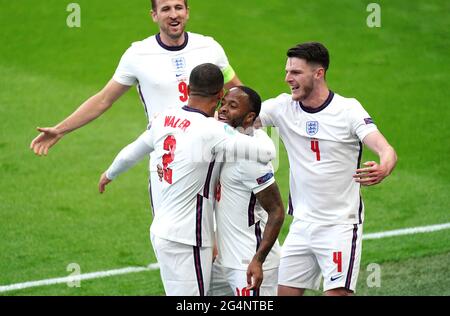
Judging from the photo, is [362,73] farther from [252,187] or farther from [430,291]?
[252,187]

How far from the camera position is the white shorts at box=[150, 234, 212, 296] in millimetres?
7984

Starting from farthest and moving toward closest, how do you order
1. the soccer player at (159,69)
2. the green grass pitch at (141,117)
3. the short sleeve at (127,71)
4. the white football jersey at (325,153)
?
the green grass pitch at (141,117), the short sleeve at (127,71), the soccer player at (159,69), the white football jersey at (325,153)

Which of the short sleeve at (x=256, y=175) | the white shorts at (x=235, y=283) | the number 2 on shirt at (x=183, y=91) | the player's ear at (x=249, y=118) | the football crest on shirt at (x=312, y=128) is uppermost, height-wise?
the number 2 on shirt at (x=183, y=91)

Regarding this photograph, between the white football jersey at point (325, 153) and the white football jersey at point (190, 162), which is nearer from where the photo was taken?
the white football jersey at point (190, 162)

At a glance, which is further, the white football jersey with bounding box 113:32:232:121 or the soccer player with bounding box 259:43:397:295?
the white football jersey with bounding box 113:32:232:121

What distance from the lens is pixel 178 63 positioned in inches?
368

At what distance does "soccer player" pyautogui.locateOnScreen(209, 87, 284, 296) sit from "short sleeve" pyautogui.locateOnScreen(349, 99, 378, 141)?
935mm

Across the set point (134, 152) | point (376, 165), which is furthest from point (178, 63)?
point (376, 165)

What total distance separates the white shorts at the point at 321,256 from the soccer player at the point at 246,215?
29.7 inches

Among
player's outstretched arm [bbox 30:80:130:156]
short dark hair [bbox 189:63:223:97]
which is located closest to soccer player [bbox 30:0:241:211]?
player's outstretched arm [bbox 30:80:130:156]

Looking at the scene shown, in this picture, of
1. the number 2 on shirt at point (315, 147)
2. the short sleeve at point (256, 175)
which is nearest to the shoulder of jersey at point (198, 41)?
the number 2 on shirt at point (315, 147)

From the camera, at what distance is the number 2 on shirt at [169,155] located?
25.9 feet

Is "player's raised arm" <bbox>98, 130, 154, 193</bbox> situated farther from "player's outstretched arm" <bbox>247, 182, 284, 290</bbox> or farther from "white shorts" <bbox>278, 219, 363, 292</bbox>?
"white shorts" <bbox>278, 219, 363, 292</bbox>

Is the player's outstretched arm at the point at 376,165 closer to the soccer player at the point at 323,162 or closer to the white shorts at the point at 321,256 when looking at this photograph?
the soccer player at the point at 323,162
